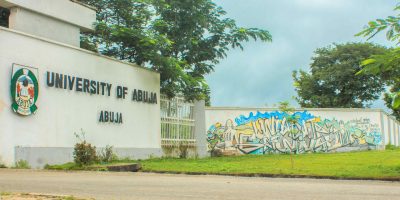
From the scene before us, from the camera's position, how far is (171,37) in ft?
79.4

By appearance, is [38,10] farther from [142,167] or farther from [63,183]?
[63,183]

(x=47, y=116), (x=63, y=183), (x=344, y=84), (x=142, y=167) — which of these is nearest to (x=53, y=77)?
(x=47, y=116)

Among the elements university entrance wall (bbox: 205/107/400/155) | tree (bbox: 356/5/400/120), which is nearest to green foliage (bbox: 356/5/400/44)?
tree (bbox: 356/5/400/120)

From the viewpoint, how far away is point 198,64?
25.3 meters

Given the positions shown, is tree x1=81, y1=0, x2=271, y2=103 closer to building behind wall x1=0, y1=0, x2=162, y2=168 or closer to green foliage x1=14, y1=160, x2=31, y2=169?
building behind wall x1=0, y1=0, x2=162, y2=168

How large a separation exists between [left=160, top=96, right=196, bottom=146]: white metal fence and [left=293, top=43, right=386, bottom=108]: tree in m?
26.0

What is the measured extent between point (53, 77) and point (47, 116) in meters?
1.31

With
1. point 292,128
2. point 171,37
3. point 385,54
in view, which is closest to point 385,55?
point 385,54

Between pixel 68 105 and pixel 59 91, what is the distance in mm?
643

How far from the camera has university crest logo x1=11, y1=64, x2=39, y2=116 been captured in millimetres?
15227

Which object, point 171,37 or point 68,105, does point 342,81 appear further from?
point 68,105

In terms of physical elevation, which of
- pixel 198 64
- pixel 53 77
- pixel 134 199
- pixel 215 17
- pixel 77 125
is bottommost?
pixel 134 199

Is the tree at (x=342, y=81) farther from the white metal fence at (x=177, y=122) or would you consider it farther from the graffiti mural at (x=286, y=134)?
the white metal fence at (x=177, y=122)

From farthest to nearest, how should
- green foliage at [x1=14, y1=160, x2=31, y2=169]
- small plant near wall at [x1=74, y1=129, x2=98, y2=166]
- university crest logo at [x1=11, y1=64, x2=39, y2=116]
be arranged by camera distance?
1. small plant near wall at [x1=74, y1=129, x2=98, y2=166]
2. university crest logo at [x1=11, y1=64, x2=39, y2=116]
3. green foliage at [x1=14, y1=160, x2=31, y2=169]
